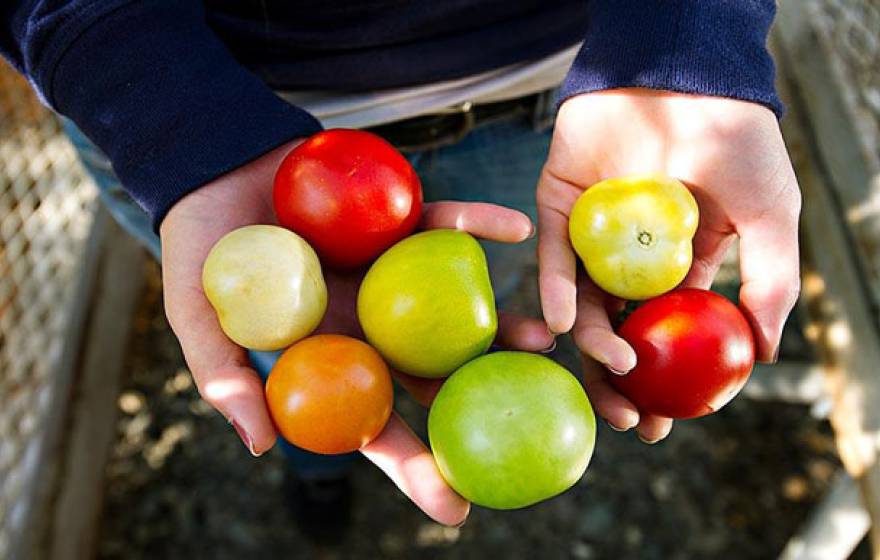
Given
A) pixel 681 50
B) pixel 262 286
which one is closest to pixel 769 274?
pixel 681 50

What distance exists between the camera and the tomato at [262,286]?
5.04ft

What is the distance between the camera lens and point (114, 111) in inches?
65.7

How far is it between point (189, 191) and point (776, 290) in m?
1.14

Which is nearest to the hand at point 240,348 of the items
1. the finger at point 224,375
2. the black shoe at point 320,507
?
the finger at point 224,375

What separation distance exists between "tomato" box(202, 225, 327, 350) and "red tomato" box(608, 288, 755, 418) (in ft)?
2.13

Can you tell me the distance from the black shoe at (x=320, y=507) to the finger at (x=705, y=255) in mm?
1490

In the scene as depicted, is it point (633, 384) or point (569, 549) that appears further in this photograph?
point (569, 549)

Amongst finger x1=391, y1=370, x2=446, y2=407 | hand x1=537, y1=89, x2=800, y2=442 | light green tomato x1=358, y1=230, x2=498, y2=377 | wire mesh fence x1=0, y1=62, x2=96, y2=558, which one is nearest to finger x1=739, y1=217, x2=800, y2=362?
hand x1=537, y1=89, x2=800, y2=442

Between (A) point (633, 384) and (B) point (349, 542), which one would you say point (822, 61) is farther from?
A: (B) point (349, 542)

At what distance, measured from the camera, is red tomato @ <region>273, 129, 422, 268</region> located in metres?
1.67

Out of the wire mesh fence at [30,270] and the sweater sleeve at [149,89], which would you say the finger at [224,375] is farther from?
the wire mesh fence at [30,270]

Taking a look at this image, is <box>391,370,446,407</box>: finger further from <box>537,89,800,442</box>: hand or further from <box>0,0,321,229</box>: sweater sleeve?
<box>0,0,321,229</box>: sweater sleeve

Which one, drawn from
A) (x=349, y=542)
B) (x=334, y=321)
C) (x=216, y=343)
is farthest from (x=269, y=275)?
(x=349, y=542)

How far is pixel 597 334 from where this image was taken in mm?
1591
